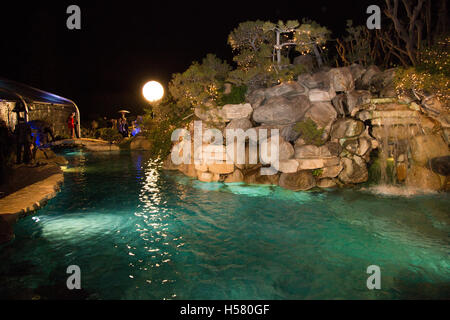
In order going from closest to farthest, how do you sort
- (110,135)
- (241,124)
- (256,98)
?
(241,124) < (256,98) < (110,135)

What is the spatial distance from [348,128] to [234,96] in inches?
162

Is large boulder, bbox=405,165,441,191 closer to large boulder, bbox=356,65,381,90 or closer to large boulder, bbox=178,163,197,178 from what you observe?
large boulder, bbox=356,65,381,90

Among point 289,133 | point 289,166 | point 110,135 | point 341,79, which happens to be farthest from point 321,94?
point 110,135

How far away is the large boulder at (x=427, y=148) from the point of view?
29.4ft

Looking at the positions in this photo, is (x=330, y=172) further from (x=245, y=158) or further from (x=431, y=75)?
(x=431, y=75)

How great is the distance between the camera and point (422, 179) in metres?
8.91

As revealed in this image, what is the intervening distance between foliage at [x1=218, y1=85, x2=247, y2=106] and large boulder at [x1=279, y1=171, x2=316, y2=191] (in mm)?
3513

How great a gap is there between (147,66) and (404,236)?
2601cm

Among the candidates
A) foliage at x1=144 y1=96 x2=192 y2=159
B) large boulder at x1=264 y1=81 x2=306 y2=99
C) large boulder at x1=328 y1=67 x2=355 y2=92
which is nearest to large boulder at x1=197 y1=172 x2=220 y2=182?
foliage at x1=144 y1=96 x2=192 y2=159

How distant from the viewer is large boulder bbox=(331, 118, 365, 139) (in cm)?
960

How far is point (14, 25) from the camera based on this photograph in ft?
92.6
